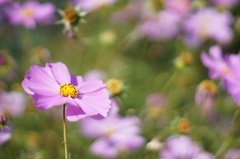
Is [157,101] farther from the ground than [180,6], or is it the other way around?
[180,6]

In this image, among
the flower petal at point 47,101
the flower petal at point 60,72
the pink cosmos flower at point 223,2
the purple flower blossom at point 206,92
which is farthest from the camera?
the pink cosmos flower at point 223,2

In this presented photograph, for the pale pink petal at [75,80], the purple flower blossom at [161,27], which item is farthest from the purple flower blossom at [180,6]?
the pale pink petal at [75,80]

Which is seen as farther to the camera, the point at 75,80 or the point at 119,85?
the point at 119,85

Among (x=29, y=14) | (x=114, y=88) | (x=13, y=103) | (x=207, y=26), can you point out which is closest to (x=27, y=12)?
(x=29, y=14)

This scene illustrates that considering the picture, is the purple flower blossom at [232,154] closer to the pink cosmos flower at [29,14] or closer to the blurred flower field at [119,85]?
the blurred flower field at [119,85]

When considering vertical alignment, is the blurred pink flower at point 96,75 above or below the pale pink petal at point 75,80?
above

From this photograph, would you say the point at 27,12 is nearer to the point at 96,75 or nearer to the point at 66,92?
the point at 96,75

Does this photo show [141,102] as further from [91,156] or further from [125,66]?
[91,156]

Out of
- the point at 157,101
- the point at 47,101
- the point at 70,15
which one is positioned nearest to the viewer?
the point at 47,101
